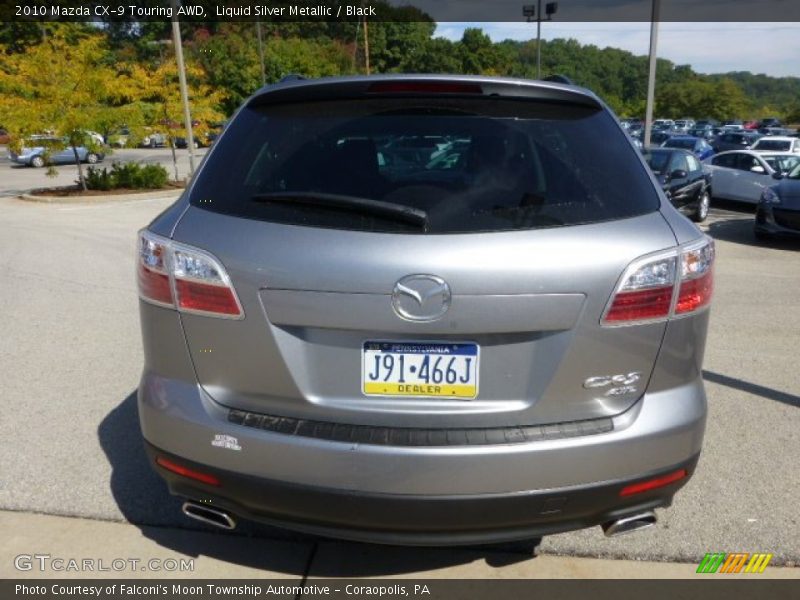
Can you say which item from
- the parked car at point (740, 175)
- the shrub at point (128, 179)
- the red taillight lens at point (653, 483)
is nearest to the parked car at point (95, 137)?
the shrub at point (128, 179)

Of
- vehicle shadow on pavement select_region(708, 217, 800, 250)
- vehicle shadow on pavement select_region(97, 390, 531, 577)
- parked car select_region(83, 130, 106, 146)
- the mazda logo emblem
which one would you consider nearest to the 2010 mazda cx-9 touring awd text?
the mazda logo emblem

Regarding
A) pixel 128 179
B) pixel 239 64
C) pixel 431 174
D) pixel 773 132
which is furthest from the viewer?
pixel 239 64

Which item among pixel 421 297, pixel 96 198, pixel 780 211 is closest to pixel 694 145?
pixel 780 211

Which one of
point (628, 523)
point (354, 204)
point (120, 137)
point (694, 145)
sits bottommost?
point (694, 145)

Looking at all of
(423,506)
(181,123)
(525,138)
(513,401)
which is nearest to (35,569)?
(423,506)

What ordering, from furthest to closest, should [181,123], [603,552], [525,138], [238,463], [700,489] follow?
[181,123] → [700,489] → [603,552] → [525,138] → [238,463]

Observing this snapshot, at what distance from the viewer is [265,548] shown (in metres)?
2.87

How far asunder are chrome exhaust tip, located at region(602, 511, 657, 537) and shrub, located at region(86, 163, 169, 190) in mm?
17964

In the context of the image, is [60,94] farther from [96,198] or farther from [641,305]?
[641,305]

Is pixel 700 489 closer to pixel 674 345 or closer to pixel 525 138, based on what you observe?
pixel 674 345

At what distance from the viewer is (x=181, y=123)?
2027 cm

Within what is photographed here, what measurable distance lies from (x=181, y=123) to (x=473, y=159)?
19.7 metres

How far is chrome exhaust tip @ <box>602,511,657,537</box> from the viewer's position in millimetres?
2324

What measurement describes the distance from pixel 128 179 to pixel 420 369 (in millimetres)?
18125
